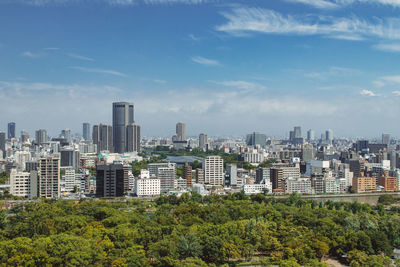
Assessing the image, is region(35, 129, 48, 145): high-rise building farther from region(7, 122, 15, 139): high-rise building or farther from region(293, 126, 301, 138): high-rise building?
region(293, 126, 301, 138): high-rise building

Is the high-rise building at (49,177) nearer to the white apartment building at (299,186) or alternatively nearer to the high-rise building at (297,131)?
the white apartment building at (299,186)

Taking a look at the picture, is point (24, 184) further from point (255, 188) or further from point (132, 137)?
point (132, 137)

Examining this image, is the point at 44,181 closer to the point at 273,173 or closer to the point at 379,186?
Result: the point at 273,173

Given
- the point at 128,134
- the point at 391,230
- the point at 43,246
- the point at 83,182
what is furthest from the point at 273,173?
the point at 128,134

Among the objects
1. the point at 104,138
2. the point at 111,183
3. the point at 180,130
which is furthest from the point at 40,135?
the point at 111,183

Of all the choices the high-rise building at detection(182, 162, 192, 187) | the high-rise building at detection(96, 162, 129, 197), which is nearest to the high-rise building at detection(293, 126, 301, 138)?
the high-rise building at detection(182, 162, 192, 187)

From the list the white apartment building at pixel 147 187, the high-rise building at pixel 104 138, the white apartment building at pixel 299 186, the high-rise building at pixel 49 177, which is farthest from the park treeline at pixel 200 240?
the high-rise building at pixel 104 138
